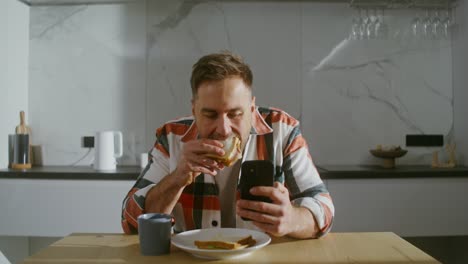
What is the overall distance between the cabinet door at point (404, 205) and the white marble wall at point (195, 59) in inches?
18.9

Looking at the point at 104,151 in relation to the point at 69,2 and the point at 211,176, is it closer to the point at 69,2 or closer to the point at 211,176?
the point at 69,2

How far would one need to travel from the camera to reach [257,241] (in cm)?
114

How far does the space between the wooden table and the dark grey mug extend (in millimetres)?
21

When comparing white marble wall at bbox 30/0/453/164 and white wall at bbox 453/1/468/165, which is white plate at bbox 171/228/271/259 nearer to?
white marble wall at bbox 30/0/453/164

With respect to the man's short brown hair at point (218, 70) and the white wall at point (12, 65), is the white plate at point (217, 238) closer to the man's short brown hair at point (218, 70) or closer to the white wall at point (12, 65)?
the man's short brown hair at point (218, 70)


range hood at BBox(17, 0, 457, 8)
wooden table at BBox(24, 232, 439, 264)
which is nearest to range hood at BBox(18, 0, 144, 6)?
range hood at BBox(17, 0, 457, 8)

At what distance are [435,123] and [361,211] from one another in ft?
3.01

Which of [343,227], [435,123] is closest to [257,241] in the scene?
[343,227]

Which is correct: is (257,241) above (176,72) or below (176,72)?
below

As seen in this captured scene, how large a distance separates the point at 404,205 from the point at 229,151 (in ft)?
4.69

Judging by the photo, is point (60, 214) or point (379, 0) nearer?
point (60, 214)

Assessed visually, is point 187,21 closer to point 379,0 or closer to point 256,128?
point 379,0

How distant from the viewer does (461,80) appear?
2.75 m

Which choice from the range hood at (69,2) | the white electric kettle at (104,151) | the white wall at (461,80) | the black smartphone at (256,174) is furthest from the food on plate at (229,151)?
the white wall at (461,80)
